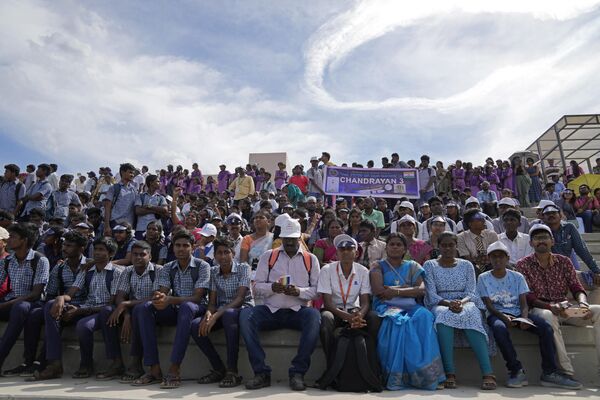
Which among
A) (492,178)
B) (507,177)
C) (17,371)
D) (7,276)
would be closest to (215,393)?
(17,371)

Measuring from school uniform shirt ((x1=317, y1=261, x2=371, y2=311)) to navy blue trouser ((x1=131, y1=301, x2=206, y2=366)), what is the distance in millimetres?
1391

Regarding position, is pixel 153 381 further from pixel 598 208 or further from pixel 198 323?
pixel 598 208

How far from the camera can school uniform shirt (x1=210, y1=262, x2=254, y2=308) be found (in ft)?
15.6

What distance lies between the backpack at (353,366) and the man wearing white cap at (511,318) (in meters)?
1.29

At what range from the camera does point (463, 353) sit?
4.41m

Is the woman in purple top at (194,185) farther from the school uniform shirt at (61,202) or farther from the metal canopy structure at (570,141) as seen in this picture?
the metal canopy structure at (570,141)

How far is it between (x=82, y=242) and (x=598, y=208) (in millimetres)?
10783

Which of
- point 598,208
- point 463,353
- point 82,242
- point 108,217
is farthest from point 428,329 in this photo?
point 598,208

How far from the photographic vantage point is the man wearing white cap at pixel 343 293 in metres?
4.30

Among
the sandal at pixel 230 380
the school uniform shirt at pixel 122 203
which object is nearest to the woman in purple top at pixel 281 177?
the school uniform shirt at pixel 122 203

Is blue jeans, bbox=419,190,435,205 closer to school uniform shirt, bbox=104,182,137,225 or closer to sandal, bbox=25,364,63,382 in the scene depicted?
school uniform shirt, bbox=104,182,137,225

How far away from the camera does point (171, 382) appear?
4066mm

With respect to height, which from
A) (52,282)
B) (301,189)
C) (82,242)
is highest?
(301,189)

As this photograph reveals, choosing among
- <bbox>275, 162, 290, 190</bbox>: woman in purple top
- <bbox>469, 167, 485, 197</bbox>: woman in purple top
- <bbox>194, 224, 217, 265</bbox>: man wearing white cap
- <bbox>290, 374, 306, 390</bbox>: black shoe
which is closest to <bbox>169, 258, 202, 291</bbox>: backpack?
<bbox>290, 374, 306, 390</bbox>: black shoe
